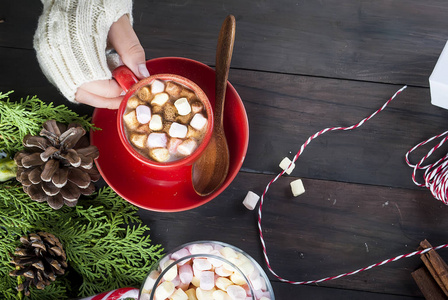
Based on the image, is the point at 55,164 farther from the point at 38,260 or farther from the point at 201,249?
the point at 201,249

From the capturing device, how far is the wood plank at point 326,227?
104 centimetres

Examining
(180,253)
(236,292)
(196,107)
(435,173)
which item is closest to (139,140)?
(196,107)

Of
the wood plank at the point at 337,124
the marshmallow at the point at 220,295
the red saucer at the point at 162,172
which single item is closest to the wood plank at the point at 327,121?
the wood plank at the point at 337,124

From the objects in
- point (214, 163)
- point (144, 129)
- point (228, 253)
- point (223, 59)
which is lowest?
point (228, 253)

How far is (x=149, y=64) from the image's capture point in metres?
0.94

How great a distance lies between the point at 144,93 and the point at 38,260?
41 cm

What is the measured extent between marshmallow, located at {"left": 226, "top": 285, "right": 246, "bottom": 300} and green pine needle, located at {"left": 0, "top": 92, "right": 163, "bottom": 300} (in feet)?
0.79

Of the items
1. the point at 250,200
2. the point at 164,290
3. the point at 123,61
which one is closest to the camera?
the point at 164,290

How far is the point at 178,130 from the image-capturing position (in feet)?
2.84

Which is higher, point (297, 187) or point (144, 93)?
point (144, 93)

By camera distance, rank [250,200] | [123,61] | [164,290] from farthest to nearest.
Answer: [250,200]
[123,61]
[164,290]

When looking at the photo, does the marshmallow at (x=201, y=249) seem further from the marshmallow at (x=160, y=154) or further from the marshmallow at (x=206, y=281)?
the marshmallow at (x=160, y=154)

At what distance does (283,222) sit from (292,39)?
1.46 feet

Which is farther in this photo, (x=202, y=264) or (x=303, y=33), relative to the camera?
(x=303, y=33)
